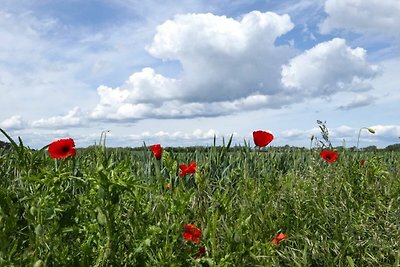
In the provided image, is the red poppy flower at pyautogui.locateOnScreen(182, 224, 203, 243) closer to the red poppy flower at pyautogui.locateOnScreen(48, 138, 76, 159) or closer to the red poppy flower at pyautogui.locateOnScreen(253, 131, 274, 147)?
the red poppy flower at pyautogui.locateOnScreen(48, 138, 76, 159)

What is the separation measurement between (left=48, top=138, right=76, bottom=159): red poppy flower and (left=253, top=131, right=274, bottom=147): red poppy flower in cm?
139

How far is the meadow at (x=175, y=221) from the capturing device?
2.34 meters

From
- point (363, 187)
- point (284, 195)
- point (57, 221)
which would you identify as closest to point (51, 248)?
point (57, 221)

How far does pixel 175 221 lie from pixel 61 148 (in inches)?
27.6

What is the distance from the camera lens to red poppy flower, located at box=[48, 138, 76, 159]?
108 inches

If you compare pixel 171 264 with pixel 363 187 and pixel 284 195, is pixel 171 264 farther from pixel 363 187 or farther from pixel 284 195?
pixel 363 187

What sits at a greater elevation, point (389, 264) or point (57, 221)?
point (57, 221)

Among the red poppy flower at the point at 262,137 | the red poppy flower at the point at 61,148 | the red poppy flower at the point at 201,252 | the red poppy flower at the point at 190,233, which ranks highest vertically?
the red poppy flower at the point at 262,137

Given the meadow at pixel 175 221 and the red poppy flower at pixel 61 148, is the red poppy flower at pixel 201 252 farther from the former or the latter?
the red poppy flower at pixel 61 148

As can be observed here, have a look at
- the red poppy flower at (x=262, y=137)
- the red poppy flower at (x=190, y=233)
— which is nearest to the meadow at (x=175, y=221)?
the red poppy flower at (x=190, y=233)

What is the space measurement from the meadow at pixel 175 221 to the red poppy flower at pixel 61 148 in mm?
66

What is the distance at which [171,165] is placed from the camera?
9.92ft

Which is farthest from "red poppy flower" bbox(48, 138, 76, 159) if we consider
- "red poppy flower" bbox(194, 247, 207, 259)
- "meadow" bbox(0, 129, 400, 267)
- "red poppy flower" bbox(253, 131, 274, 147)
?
"red poppy flower" bbox(253, 131, 274, 147)

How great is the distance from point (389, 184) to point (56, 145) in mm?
2720
